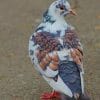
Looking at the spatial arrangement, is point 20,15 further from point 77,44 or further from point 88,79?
point 77,44

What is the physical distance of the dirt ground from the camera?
6.37 m

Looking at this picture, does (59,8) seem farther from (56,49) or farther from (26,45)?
(26,45)

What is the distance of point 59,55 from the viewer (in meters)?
5.42

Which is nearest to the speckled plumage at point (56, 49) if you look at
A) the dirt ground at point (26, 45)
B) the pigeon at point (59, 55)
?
the pigeon at point (59, 55)

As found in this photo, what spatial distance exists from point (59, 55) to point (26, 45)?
253cm

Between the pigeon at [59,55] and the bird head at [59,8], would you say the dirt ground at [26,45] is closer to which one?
the pigeon at [59,55]

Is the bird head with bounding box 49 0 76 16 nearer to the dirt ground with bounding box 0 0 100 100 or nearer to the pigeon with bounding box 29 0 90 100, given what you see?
the pigeon with bounding box 29 0 90 100

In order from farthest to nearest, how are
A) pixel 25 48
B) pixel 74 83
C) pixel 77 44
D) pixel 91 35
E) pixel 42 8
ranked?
pixel 42 8
pixel 91 35
pixel 25 48
pixel 77 44
pixel 74 83

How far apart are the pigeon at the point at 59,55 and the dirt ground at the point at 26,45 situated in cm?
57

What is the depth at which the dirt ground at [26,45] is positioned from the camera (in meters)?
6.37

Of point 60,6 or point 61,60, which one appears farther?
point 60,6

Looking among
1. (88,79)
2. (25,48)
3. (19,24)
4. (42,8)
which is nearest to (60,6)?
(88,79)

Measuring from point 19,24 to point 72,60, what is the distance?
12.3 ft

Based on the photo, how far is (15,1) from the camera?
10375mm
